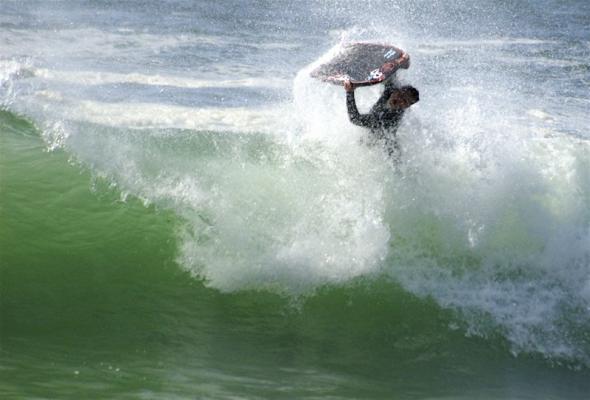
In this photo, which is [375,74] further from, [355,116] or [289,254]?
[289,254]

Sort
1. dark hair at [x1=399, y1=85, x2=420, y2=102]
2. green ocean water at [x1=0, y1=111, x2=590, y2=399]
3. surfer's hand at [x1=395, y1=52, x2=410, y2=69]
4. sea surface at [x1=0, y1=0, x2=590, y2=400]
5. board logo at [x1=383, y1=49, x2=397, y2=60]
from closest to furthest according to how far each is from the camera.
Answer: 1. green ocean water at [x1=0, y1=111, x2=590, y2=399]
2. sea surface at [x1=0, y1=0, x2=590, y2=400]
3. dark hair at [x1=399, y1=85, x2=420, y2=102]
4. surfer's hand at [x1=395, y1=52, x2=410, y2=69]
5. board logo at [x1=383, y1=49, x2=397, y2=60]

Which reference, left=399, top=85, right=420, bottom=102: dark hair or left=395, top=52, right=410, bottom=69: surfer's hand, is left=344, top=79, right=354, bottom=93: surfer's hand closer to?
left=399, top=85, right=420, bottom=102: dark hair

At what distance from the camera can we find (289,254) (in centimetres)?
827

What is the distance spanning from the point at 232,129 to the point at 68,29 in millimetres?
8019

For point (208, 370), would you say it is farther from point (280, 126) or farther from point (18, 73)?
point (18, 73)

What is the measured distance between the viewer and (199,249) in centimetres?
867

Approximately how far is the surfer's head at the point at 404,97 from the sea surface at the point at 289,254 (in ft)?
2.13

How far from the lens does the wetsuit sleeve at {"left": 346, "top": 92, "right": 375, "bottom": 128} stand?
819 cm

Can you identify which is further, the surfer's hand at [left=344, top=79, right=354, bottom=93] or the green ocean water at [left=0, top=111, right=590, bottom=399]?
the surfer's hand at [left=344, top=79, right=354, bottom=93]

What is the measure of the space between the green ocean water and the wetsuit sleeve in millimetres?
1450

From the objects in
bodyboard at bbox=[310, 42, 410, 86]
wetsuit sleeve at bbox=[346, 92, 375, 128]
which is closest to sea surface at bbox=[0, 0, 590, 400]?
bodyboard at bbox=[310, 42, 410, 86]

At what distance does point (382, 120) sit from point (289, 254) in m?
1.53

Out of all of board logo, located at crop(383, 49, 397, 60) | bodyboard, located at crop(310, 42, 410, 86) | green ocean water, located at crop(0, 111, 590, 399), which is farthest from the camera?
board logo, located at crop(383, 49, 397, 60)

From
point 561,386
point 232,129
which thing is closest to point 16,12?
point 232,129
